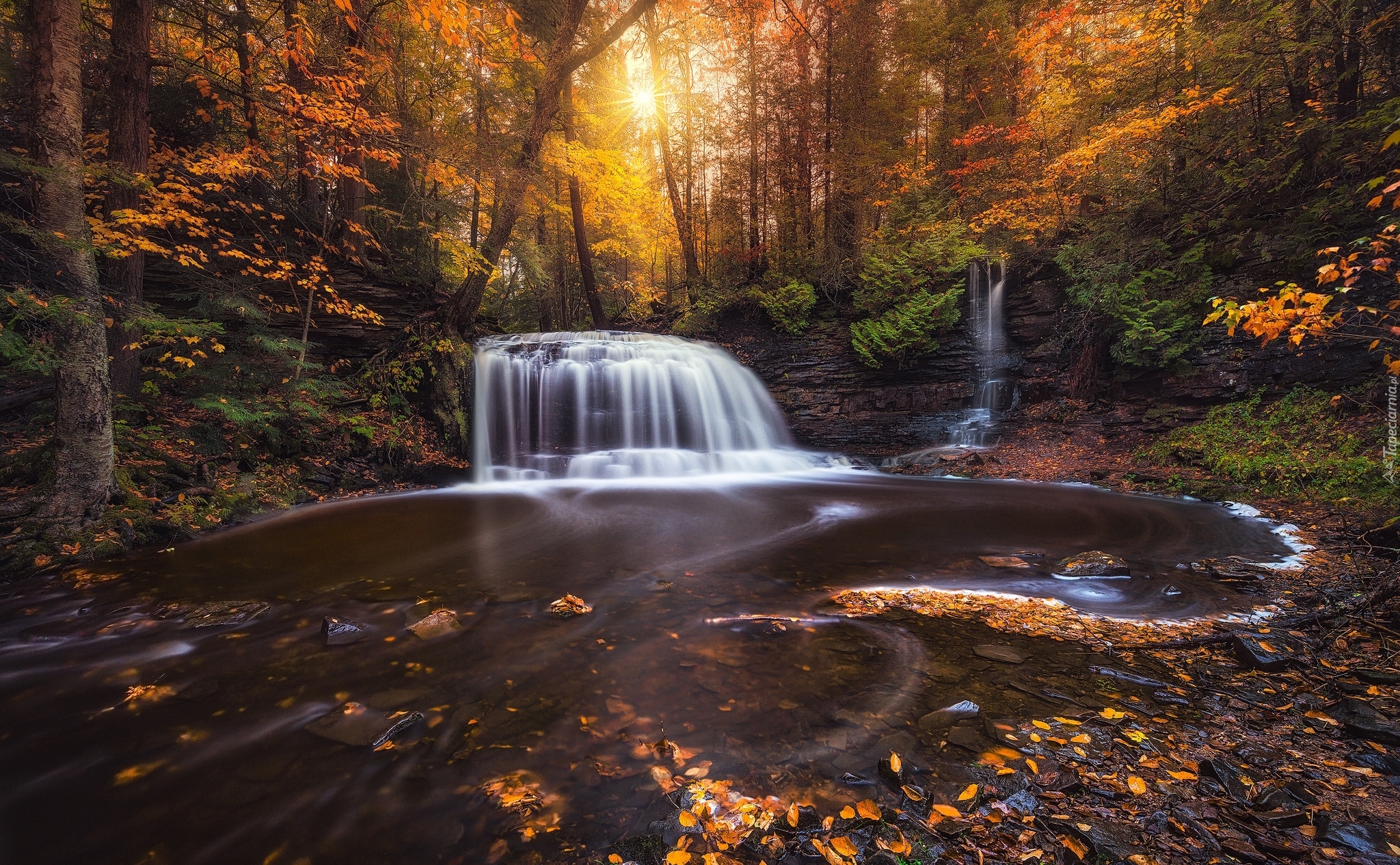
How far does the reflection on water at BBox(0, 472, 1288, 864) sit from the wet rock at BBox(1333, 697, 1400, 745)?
0.89 metres

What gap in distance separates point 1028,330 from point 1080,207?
3448mm

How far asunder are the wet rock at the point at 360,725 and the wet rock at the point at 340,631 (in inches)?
35.5

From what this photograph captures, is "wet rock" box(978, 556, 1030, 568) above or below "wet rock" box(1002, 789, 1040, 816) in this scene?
below

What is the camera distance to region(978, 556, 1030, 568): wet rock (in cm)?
495

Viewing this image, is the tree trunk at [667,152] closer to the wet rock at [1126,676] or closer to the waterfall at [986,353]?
the waterfall at [986,353]

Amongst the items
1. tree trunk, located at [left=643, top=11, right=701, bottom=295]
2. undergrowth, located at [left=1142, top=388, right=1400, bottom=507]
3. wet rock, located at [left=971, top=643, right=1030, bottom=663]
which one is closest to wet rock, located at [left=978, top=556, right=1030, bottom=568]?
wet rock, located at [left=971, top=643, right=1030, bottom=663]

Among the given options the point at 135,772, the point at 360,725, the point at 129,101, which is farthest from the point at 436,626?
the point at 129,101

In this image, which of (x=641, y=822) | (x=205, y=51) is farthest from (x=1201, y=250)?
(x=205, y=51)

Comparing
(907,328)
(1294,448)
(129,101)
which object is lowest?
(1294,448)

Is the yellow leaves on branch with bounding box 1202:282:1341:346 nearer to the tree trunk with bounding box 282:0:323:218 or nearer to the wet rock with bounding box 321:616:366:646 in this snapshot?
the wet rock with bounding box 321:616:366:646

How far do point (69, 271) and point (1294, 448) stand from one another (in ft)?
51.3

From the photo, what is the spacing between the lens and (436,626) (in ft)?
11.8

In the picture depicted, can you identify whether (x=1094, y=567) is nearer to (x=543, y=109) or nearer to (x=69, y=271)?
(x=69, y=271)

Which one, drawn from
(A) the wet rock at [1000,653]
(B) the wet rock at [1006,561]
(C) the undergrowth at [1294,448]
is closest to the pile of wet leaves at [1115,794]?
(A) the wet rock at [1000,653]
